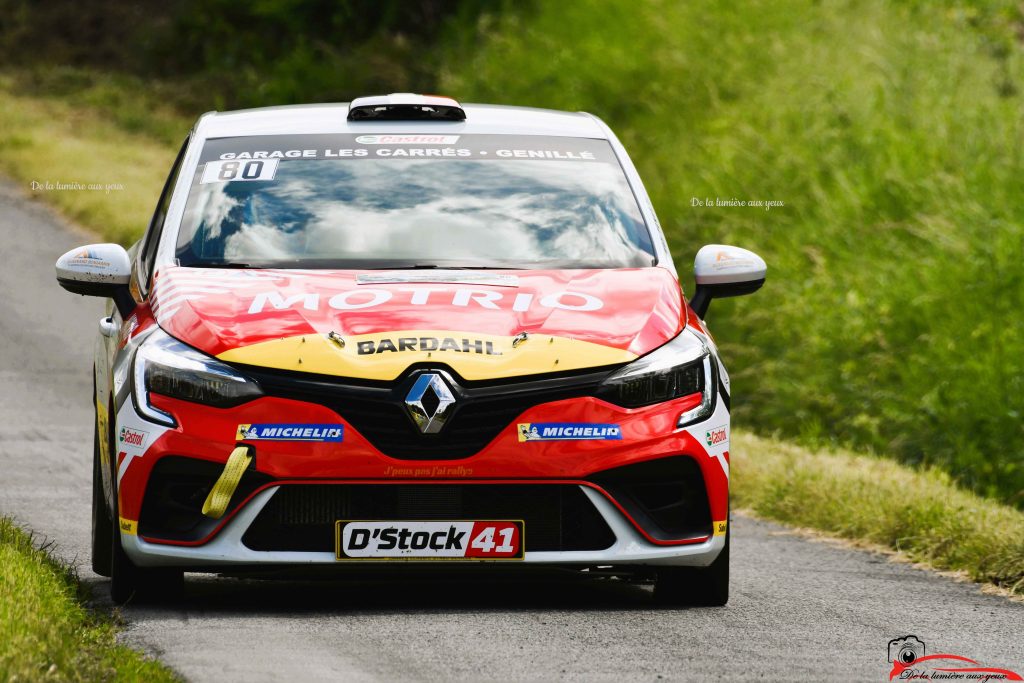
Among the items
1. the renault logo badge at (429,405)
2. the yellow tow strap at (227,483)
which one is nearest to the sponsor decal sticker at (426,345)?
the renault logo badge at (429,405)

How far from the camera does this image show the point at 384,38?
29344mm

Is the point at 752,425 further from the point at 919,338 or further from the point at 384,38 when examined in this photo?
the point at 384,38

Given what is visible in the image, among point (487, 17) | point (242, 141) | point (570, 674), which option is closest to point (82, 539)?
point (242, 141)

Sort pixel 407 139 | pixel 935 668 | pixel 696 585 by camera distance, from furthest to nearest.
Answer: pixel 407 139
pixel 696 585
pixel 935 668

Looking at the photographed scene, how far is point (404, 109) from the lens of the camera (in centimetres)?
776

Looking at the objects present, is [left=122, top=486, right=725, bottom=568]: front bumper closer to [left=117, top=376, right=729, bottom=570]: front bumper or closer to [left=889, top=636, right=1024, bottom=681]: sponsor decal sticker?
[left=117, top=376, right=729, bottom=570]: front bumper

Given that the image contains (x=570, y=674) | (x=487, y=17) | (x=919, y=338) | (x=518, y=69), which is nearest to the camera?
(x=570, y=674)

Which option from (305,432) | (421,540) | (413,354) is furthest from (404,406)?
(421,540)

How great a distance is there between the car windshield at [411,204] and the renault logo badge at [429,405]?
2.90 feet

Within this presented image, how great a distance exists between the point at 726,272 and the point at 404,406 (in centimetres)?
148

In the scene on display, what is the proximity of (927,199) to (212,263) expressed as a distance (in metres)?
9.53

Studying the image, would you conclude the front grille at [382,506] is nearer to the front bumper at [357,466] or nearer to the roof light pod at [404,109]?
the front bumper at [357,466]

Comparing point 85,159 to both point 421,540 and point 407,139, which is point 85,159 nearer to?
point 407,139

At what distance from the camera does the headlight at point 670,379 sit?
6145mm
